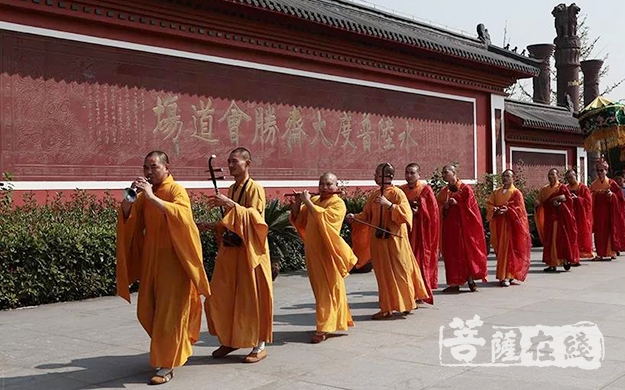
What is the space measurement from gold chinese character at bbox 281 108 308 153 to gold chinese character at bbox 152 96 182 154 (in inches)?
89.5

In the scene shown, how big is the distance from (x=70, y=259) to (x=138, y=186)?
388cm

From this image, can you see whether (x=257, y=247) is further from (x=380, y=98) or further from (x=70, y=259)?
(x=380, y=98)

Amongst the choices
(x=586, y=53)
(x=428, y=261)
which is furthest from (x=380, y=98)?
(x=586, y=53)

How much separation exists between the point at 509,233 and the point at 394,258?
334 cm

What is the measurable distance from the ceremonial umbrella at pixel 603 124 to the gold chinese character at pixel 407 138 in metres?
4.63

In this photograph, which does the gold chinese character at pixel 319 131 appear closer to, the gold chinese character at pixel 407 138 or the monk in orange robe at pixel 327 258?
the gold chinese character at pixel 407 138

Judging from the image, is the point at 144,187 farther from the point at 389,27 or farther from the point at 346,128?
the point at 389,27

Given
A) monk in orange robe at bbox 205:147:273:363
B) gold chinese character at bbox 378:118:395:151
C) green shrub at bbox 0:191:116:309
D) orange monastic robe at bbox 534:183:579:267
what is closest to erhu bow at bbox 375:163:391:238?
monk in orange robe at bbox 205:147:273:363

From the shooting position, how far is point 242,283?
586 cm

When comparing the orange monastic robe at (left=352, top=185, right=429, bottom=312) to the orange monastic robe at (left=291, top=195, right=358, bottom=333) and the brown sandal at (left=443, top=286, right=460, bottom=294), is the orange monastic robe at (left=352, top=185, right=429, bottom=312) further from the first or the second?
the brown sandal at (left=443, top=286, right=460, bottom=294)

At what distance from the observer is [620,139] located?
1723 cm

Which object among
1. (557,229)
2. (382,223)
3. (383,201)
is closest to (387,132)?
(557,229)

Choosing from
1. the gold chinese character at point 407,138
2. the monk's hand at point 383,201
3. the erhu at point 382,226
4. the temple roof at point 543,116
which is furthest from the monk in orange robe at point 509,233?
the temple roof at point 543,116

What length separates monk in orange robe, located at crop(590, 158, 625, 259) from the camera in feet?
45.8
